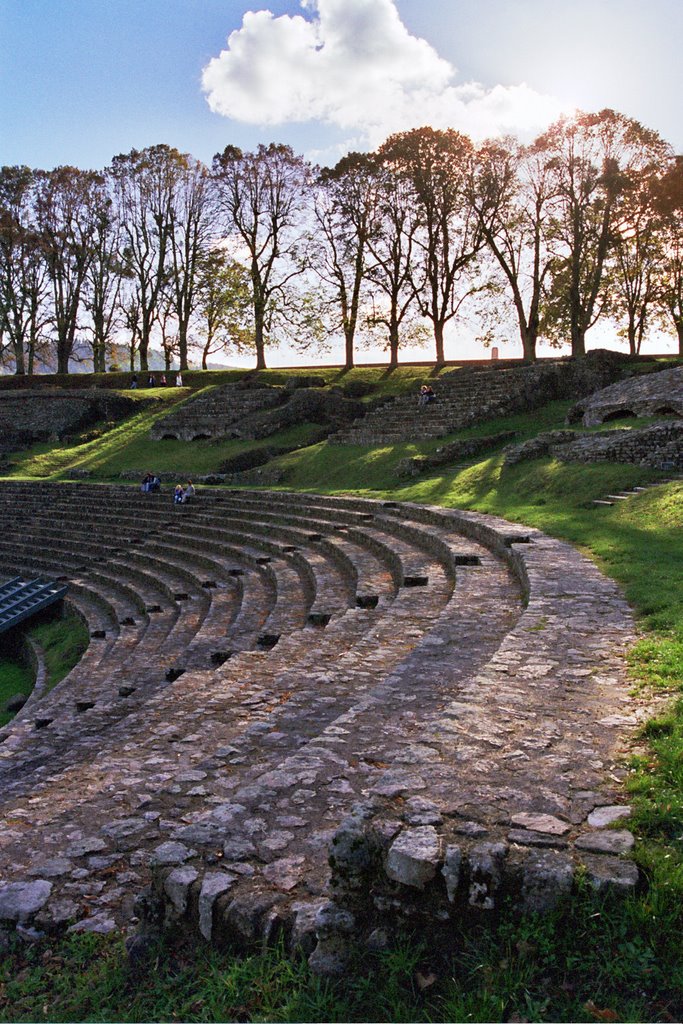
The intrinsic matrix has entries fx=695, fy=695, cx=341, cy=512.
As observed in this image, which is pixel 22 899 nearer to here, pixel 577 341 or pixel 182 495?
pixel 182 495

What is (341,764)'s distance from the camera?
5.06 meters

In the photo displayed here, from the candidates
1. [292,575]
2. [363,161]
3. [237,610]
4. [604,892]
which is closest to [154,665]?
[237,610]

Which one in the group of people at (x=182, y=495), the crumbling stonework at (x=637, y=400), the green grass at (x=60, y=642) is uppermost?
the crumbling stonework at (x=637, y=400)

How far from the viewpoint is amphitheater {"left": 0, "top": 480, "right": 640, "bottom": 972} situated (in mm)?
3600

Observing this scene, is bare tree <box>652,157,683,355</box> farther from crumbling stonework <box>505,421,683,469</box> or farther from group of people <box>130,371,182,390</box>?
group of people <box>130,371,182,390</box>

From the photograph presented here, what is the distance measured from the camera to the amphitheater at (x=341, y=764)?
3.60 metres

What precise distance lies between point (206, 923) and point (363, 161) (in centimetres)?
5064

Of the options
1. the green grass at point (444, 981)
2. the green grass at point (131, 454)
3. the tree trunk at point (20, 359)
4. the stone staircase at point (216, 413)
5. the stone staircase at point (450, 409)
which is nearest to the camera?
the green grass at point (444, 981)

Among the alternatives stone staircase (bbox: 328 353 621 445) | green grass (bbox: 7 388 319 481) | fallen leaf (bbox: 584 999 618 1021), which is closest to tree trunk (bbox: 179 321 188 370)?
green grass (bbox: 7 388 319 481)

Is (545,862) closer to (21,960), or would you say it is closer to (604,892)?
(604,892)

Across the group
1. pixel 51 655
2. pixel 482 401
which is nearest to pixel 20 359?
pixel 482 401

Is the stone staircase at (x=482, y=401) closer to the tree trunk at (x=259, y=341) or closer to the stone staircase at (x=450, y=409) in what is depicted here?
the stone staircase at (x=450, y=409)

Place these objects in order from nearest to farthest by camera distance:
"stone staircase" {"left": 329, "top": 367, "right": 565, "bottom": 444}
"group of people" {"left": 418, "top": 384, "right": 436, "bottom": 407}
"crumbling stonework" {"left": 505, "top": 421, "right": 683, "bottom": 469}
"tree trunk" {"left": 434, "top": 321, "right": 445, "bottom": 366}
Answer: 1. "crumbling stonework" {"left": 505, "top": 421, "right": 683, "bottom": 469}
2. "stone staircase" {"left": 329, "top": 367, "right": 565, "bottom": 444}
3. "group of people" {"left": 418, "top": 384, "right": 436, "bottom": 407}
4. "tree trunk" {"left": 434, "top": 321, "right": 445, "bottom": 366}

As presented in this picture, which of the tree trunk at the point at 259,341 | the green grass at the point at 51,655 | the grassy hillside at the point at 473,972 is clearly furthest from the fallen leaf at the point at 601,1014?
the tree trunk at the point at 259,341
